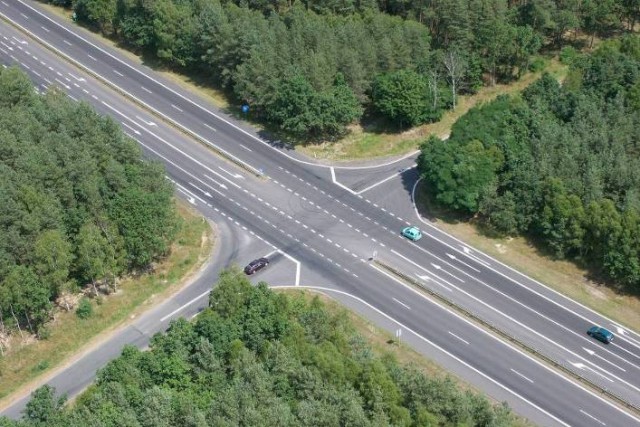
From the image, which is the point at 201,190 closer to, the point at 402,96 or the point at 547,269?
the point at 402,96

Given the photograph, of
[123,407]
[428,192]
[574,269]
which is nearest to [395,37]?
[428,192]

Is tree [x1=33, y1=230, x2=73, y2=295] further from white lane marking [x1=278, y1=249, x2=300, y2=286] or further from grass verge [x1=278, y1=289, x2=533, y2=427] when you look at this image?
grass verge [x1=278, y1=289, x2=533, y2=427]

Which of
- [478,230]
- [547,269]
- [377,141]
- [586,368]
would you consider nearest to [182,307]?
[478,230]

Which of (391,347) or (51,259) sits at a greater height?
(51,259)

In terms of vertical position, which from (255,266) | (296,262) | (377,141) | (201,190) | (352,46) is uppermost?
(352,46)

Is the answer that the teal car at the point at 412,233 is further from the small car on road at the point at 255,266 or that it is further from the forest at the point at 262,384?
the forest at the point at 262,384

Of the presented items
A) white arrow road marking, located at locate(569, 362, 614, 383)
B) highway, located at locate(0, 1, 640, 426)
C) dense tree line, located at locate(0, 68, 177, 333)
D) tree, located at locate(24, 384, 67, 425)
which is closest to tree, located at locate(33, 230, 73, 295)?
dense tree line, located at locate(0, 68, 177, 333)
